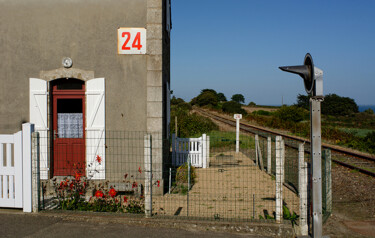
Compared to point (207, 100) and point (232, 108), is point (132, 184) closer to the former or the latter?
point (232, 108)

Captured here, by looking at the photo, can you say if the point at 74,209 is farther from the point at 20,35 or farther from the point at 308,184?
the point at 20,35

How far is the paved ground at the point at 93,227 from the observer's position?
19.8 feet

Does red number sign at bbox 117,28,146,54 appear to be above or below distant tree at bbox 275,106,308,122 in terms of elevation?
above

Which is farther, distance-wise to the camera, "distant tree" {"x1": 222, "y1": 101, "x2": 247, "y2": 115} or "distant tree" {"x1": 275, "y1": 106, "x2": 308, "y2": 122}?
"distant tree" {"x1": 222, "y1": 101, "x2": 247, "y2": 115}

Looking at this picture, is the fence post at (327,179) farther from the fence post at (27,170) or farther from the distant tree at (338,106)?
the distant tree at (338,106)

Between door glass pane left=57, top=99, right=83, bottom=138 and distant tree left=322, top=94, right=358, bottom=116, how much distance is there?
5529 centimetres

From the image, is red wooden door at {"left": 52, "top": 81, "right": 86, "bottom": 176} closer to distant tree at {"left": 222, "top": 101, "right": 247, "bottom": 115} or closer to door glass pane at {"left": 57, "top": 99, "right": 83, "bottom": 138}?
door glass pane at {"left": 57, "top": 99, "right": 83, "bottom": 138}

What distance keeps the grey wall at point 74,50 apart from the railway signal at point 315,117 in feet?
14.7

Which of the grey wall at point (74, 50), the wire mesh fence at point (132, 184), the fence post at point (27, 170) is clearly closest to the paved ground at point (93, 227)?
the fence post at point (27, 170)

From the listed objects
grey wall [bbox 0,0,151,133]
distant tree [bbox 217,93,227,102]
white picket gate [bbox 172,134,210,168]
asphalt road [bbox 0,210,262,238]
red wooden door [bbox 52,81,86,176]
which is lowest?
asphalt road [bbox 0,210,262,238]

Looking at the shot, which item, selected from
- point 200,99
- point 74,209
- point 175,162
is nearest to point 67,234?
point 74,209

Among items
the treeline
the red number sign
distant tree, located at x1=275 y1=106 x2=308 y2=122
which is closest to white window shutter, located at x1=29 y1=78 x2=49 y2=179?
the red number sign

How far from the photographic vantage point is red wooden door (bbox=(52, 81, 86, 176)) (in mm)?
9547

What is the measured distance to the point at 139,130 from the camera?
9.36 m
